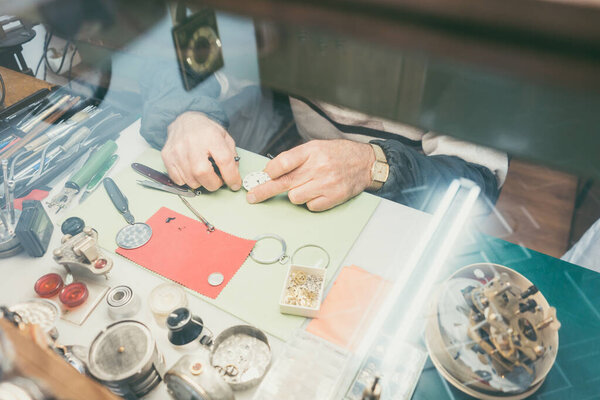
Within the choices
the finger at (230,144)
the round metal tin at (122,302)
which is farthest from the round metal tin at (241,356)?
the finger at (230,144)

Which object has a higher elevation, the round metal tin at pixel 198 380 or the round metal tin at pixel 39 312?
the round metal tin at pixel 198 380

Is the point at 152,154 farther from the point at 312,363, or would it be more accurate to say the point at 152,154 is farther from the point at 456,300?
the point at 456,300

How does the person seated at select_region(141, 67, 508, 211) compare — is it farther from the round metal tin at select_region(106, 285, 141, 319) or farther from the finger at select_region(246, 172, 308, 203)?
the round metal tin at select_region(106, 285, 141, 319)

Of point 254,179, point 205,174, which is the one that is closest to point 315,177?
point 254,179

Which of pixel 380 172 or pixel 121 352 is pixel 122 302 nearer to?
pixel 121 352

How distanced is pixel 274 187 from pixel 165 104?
0.66 m

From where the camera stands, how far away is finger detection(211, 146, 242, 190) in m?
1.24

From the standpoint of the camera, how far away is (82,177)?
1268mm

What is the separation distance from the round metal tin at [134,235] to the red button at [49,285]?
0.18m

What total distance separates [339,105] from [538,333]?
2.03ft

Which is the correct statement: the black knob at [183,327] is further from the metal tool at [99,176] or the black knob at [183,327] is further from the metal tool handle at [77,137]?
the metal tool handle at [77,137]

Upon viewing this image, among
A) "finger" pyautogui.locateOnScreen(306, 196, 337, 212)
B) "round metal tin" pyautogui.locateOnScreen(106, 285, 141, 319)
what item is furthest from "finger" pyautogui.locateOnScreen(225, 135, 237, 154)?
"round metal tin" pyautogui.locateOnScreen(106, 285, 141, 319)

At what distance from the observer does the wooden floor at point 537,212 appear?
250 cm

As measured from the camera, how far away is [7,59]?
1804 mm
